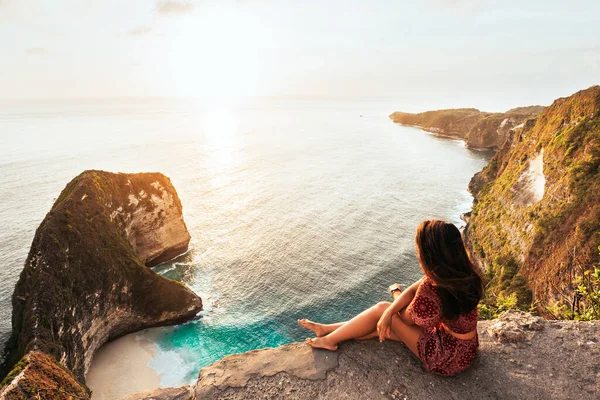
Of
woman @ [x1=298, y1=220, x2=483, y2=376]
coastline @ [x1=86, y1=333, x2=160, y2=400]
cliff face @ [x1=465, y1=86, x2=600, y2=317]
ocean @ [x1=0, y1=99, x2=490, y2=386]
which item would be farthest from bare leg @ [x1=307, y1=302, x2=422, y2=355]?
coastline @ [x1=86, y1=333, x2=160, y2=400]

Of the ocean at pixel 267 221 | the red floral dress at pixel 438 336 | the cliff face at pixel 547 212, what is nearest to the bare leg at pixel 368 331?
the red floral dress at pixel 438 336

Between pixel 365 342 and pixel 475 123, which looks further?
pixel 475 123

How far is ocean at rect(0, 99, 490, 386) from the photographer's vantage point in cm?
3098

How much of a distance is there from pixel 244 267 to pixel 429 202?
38.0 m

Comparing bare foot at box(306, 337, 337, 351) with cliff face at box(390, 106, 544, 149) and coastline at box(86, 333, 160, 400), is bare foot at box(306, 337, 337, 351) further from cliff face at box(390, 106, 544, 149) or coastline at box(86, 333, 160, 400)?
cliff face at box(390, 106, 544, 149)

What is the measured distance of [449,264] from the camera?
599 cm

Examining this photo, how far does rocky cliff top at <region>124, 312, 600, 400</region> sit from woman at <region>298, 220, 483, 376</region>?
0.34 metres

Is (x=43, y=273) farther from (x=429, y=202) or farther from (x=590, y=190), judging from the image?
(x=429, y=202)

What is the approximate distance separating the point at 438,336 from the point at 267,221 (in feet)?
150

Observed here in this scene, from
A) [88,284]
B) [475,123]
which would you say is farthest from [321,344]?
[475,123]

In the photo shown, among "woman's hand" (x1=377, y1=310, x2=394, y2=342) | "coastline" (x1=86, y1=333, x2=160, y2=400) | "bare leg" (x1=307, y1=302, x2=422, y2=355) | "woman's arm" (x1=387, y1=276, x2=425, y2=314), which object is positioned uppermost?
"woman's arm" (x1=387, y1=276, x2=425, y2=314)

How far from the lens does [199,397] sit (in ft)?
25.0

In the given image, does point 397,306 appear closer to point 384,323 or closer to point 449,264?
point 384,323

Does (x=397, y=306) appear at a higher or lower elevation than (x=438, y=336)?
higher
